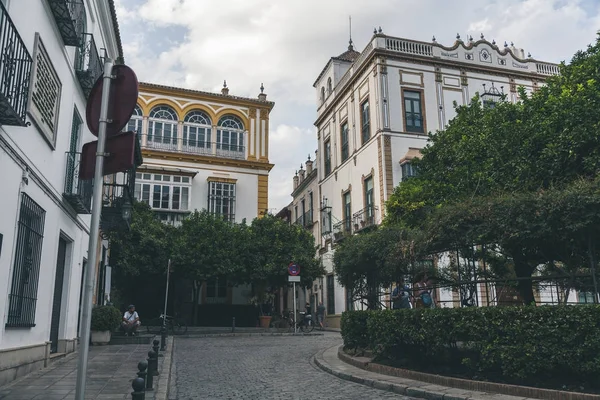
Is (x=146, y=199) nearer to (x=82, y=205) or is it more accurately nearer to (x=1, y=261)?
(x=82, y=205)

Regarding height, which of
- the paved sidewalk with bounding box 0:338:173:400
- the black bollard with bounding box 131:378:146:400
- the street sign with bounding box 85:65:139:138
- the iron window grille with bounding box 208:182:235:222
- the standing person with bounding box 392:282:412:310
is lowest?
the paved sidewalk with bounding box 0:338:173:400

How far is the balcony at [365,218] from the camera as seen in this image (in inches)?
995

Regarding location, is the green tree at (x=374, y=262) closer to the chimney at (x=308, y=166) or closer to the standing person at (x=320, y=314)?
the standing person at (x=320, y=314)

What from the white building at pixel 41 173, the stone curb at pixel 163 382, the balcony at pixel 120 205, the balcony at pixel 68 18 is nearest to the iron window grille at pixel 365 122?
the balcony at pixel 120 205

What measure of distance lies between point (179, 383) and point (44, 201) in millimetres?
4210

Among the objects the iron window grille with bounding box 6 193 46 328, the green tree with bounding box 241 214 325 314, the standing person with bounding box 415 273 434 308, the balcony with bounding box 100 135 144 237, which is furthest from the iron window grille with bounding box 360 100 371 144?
the iron window grille with bounding box 6 193 46 328

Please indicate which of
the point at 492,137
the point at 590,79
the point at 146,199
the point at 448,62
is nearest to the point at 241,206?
the point at 146,199

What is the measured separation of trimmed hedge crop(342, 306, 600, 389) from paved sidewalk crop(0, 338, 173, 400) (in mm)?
4256

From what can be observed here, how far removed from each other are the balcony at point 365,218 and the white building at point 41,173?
14.2 meters

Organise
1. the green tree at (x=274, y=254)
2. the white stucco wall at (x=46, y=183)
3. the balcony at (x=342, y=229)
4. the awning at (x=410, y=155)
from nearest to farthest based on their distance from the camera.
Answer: the white stucco wall at (x=46, y=183)
the awning at (x=410, y=155)
the green tree at (x=274, y=254)
the balcony at (x=342, y=229)

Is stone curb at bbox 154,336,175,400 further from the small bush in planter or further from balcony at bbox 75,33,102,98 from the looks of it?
balcony at bbox 75,33,102,98

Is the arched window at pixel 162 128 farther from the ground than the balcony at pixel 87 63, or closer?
farther from the ground

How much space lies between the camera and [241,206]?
105 ft

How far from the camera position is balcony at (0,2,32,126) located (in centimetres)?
654
